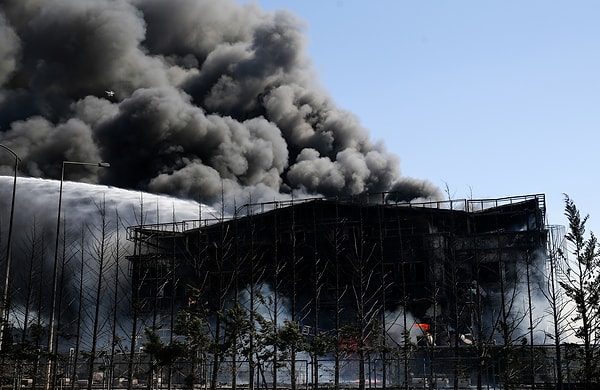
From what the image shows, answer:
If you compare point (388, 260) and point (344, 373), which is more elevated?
point (388, 260)

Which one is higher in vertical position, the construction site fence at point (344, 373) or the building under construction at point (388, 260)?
the building under construction at point (388, 260)

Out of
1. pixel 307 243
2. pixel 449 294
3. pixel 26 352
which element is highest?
pixel 307 243

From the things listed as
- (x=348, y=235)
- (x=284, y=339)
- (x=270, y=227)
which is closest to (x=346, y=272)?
(x=348, y=235)

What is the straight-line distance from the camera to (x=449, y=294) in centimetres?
5144

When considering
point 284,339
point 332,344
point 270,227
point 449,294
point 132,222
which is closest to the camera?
point 284,339

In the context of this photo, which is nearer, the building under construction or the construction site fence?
the construction site fence

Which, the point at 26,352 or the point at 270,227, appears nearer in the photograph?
the point at 26,352

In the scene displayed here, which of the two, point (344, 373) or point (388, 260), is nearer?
point (344, 373)

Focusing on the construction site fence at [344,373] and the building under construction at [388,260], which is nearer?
the construction site fence at [344,373]

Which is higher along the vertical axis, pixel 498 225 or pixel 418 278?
pixel 498 225

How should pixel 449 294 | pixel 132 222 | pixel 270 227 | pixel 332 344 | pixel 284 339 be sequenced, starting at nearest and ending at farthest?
pixel 284 339 < pixel 332 344 < pixel 449 294 < pixel 270 227 < pixel 132 222

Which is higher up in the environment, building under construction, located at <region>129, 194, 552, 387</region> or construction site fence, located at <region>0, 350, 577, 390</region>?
building under construction, located at <region>129, 194, 552, 387</region>

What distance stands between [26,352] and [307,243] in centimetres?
2680

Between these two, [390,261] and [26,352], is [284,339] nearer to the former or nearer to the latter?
[26,352]
